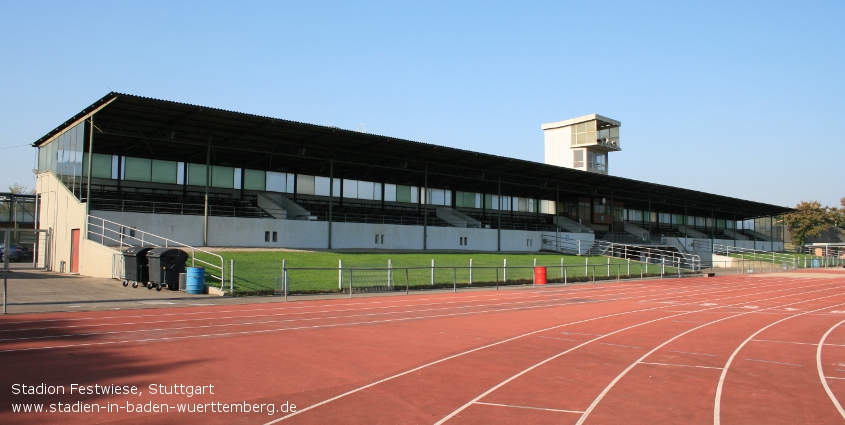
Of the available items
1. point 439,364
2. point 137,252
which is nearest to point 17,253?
point 137,252

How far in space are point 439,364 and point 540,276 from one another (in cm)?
2578

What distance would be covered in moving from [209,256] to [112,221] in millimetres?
5976

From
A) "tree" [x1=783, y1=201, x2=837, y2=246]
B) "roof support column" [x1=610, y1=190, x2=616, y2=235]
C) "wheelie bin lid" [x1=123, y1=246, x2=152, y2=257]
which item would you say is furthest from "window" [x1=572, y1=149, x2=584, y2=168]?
"wheelie bin lid" [x1=123, y1=246, x2=152, y2=257]

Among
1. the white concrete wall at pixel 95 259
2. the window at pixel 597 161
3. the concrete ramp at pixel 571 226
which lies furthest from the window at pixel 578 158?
the white concrete wall at pixel 95 259

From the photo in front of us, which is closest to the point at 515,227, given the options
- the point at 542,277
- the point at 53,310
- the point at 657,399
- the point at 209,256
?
the point at 542,277

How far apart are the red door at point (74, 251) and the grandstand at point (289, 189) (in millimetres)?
145

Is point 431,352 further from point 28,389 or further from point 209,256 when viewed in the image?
point 209,256

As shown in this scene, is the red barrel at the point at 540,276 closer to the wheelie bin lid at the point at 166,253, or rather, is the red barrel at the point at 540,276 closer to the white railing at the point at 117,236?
the white railing at the point at 117,236

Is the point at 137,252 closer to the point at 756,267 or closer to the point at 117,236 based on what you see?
the point at 117,236

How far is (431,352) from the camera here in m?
11.9

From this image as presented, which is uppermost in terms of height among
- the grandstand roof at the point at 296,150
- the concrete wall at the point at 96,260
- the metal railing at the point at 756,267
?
the grandstand roof at the point at 296,150

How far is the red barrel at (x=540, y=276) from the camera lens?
3547 centimetres

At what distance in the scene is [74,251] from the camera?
3073 centimetres

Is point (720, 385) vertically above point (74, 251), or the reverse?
point (74, 251)
